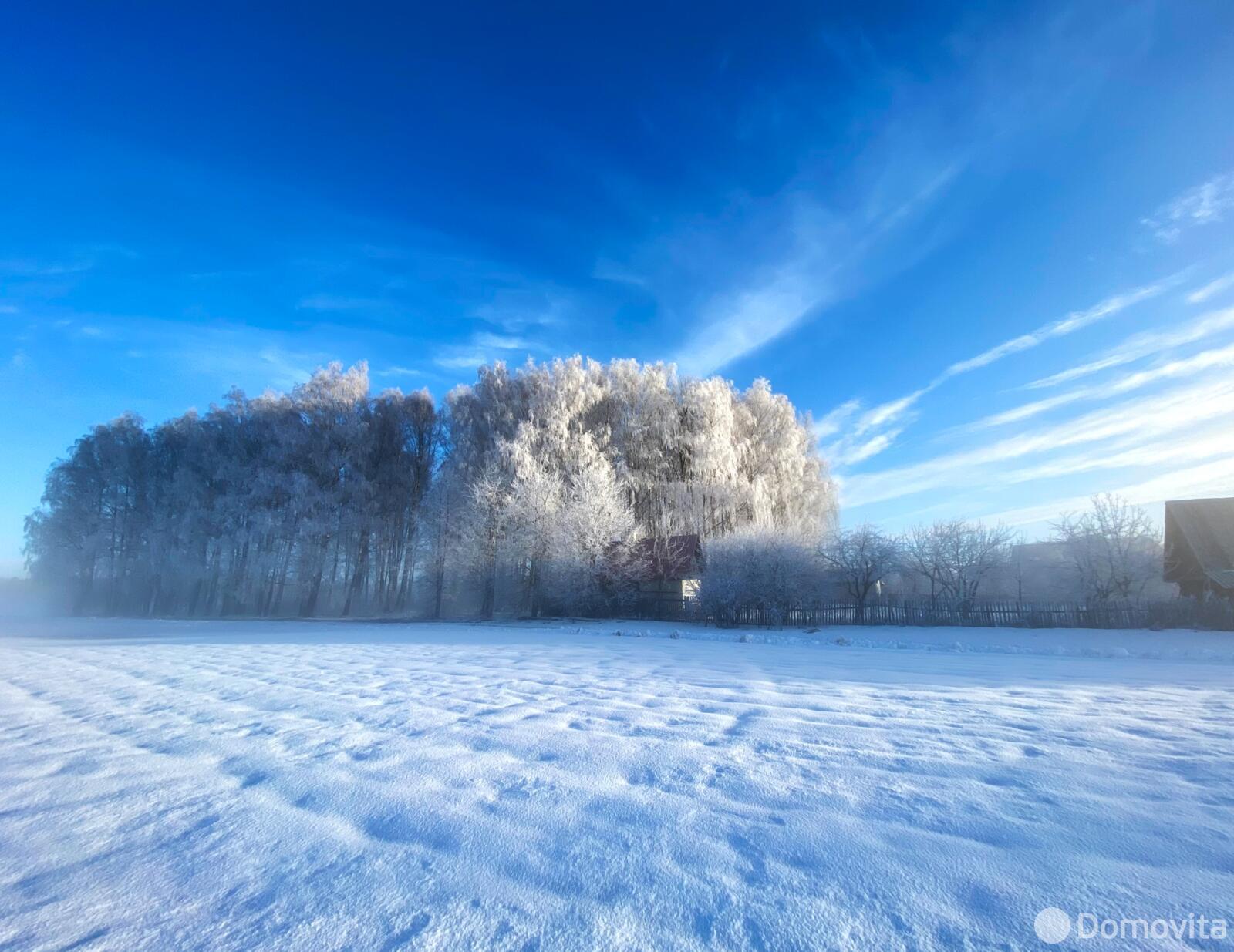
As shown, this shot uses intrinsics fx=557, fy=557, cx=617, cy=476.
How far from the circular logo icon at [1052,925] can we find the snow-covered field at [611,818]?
37mm

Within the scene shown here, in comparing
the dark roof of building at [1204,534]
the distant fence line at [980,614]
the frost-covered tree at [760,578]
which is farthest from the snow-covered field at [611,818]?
the dark roof of building at [1204,534]

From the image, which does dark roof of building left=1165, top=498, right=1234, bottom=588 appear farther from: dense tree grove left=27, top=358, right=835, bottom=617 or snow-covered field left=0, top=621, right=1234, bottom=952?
snow-covered field left=0, top=621, right=1234, bottom=952

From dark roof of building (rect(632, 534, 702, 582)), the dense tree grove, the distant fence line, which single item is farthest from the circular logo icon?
dark roof of building (rect(632, 534, 702, 582))

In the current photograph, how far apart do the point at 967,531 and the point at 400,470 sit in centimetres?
3098

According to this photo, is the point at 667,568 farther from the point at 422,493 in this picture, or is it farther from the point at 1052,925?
the point at 1052,925

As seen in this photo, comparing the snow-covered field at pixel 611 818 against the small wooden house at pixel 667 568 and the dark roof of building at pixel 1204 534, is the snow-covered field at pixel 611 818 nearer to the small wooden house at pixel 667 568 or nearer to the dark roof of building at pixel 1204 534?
the small wooden house at pixel 667 568

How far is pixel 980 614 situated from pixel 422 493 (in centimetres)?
2934

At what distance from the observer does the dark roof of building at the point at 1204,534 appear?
2041cm

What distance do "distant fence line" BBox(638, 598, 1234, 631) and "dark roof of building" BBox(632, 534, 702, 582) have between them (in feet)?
7.81

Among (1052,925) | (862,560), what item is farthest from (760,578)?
(1052,925)

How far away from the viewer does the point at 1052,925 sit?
6.33 ft

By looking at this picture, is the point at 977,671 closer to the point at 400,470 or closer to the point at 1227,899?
the point at 1227,899

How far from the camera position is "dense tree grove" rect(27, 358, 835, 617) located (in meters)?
26.7

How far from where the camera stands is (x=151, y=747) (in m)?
4.21
